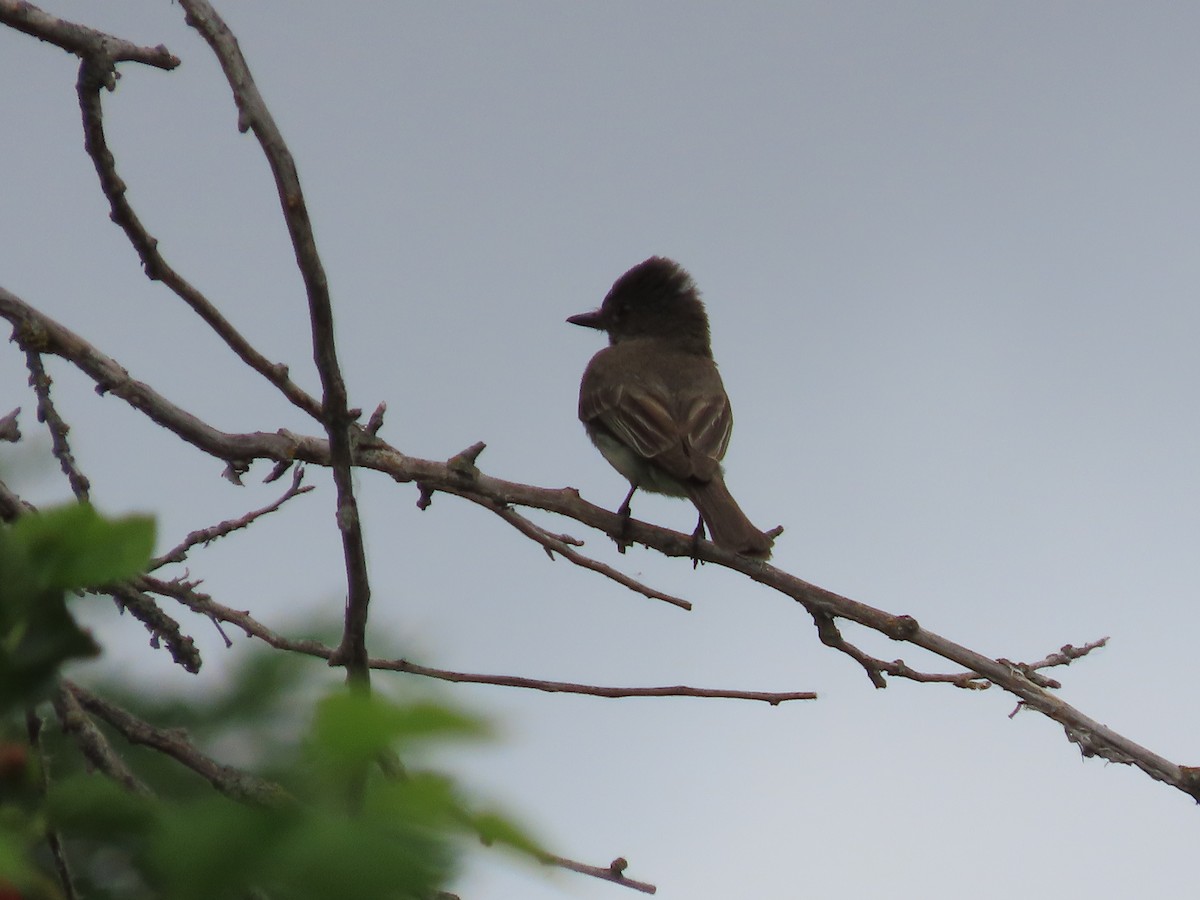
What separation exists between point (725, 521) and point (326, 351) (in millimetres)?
3246

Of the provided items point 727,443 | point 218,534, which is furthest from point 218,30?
point 727,443

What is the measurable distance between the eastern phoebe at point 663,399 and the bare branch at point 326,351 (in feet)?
8.69

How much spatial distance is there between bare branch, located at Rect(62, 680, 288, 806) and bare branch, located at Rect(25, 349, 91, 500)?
86cm

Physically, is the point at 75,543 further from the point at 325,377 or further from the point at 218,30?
the point at 218,30

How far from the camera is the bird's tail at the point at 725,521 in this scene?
437 cm

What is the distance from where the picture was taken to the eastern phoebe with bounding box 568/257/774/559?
18.1 feet

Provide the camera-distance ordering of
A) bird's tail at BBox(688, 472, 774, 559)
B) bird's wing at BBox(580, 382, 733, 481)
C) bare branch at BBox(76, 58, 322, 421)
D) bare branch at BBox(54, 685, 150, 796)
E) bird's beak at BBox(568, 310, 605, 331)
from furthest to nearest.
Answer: bird's beak at BBox(568, 310, 605, 331)
bird's wing at BBox(580, 382, 733, 481)
bird's tail at BBox(688, 472, 774, 559)
bare branch at BBox(76, 58, 322, 421)
bare branch at BBox(54, 685, 150, 796)

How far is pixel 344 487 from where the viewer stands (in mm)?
1760

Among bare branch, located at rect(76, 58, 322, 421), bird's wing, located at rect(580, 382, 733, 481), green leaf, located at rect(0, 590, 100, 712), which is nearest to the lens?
green leaf, located at rect(0, 590, 100, 712)

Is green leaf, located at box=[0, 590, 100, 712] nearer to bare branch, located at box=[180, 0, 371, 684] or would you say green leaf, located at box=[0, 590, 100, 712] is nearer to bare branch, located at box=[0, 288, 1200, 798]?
bare branch, located at box=[180, 0, 371, 684]

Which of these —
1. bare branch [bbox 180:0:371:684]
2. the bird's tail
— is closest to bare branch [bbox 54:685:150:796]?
bare branch [bbox 180:0:371:684]

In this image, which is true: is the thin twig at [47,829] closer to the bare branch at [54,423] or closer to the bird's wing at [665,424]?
the bare branch at [54,423]

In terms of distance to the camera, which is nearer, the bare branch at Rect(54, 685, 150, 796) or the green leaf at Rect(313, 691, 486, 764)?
the green leaf at Rect(313, 691, 486, 764)

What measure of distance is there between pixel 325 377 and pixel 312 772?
1.11 meters
